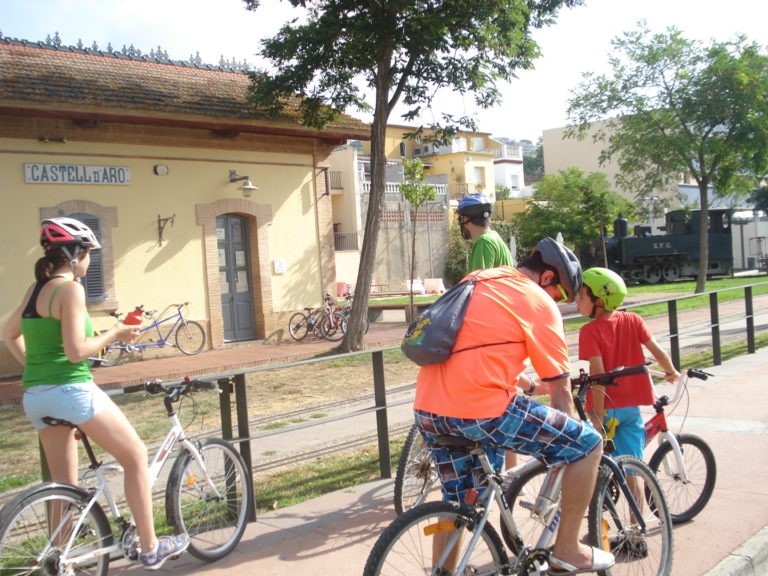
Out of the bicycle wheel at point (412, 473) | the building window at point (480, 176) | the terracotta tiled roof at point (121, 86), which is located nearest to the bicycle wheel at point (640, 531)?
the bicycle wheel at point (412, 473)

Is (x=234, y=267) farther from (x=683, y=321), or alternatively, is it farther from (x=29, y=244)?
(x=683, y=321)

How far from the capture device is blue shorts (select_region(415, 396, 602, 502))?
2928mm

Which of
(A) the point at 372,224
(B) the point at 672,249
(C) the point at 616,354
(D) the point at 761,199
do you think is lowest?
(C) the point at 616,354

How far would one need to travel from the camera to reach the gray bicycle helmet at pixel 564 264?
10.4 feet

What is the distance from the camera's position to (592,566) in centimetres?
308

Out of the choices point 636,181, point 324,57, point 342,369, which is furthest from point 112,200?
point 636,181

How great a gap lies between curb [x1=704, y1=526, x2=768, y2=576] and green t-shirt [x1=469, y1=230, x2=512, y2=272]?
202cm

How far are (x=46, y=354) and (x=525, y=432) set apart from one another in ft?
6.98

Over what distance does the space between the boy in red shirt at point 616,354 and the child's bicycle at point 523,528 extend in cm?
31

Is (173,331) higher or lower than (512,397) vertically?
lower

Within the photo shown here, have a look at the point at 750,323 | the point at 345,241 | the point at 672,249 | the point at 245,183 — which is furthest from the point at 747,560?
the point at 345,241

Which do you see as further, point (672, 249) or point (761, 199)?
point (761, 199)

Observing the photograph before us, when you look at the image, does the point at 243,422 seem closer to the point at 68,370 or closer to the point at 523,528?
the point at 68,370

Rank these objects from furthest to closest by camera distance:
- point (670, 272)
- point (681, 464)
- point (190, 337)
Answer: point (670, 272) → point (190, 337) → point (681, 464)
